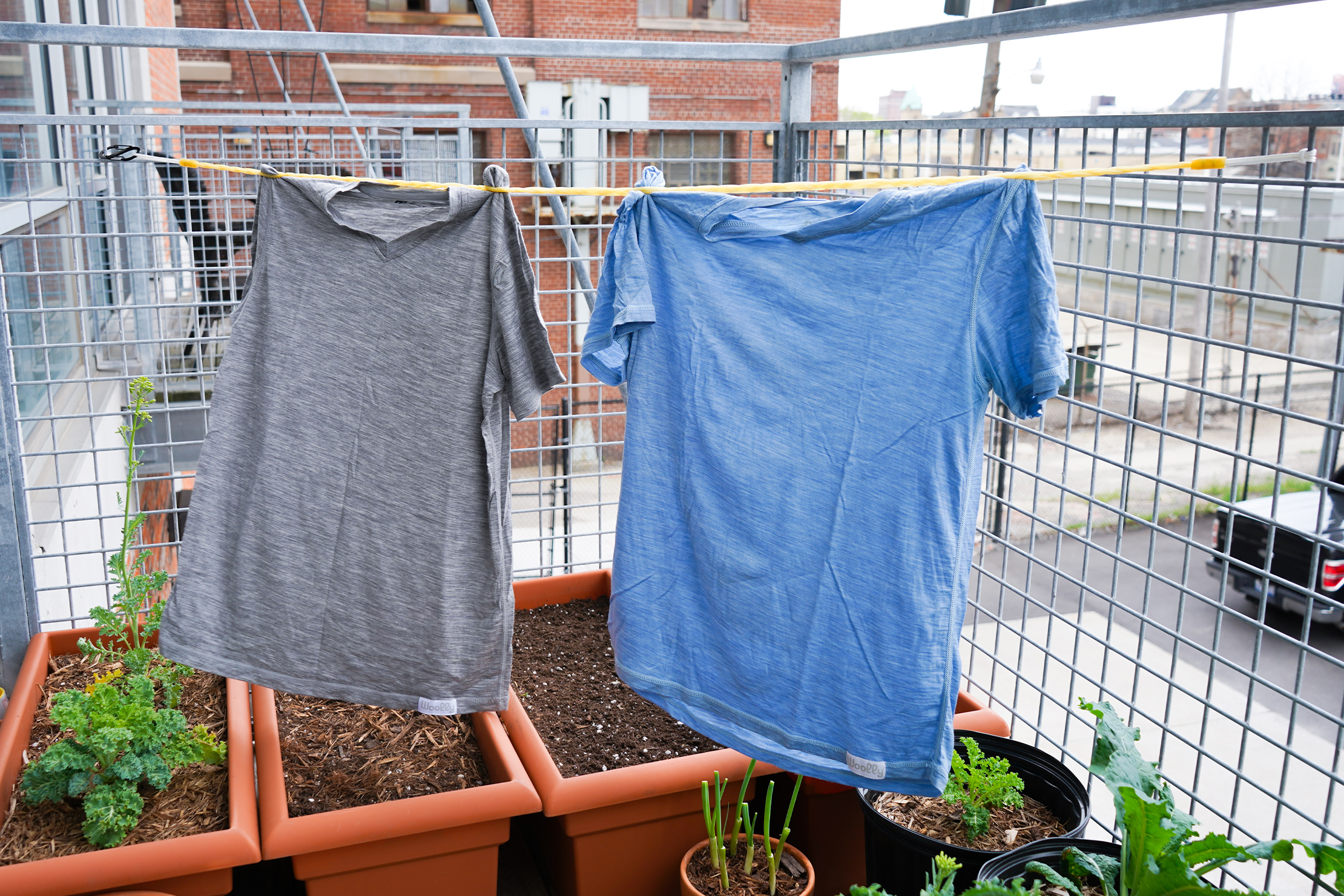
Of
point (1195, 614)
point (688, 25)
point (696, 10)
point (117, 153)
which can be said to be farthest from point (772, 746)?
point (696, 10)

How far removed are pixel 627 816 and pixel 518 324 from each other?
1012mm

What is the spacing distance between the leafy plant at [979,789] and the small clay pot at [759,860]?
311 millimetres

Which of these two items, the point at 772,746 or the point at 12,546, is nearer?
the point at 772,746

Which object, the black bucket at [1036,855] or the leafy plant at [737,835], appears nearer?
the black bucket at [1036,855]

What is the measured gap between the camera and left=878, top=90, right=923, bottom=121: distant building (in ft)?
46.3

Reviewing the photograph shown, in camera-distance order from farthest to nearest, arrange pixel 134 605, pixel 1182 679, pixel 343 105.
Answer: pixel 1182 679
pixel 343 105
pixel 134 605

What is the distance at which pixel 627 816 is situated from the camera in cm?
207

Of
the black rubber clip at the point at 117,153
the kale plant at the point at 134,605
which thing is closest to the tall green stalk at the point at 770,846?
the kale plant at the point at 134,605

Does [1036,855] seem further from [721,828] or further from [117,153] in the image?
[117,153]

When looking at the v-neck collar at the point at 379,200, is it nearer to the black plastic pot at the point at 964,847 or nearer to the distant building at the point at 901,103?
the black plastic pot at the point at 964,847

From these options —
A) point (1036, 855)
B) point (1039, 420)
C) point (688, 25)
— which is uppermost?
point (688, 25)

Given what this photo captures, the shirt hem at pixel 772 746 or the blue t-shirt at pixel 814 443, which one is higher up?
the blue t-shirt at pixel 814 443

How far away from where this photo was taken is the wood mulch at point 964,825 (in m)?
1.89

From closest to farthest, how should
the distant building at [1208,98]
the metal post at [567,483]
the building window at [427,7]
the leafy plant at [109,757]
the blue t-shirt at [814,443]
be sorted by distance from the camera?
the blue t-shirt at [814,443], the leafy plant at [109,757], the metal post at [567,483], the building window at [427,7], the distant building at [1208,98]
